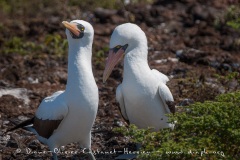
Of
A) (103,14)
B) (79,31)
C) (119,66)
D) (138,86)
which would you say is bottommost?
(119,66)

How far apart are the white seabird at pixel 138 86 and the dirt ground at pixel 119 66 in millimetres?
549

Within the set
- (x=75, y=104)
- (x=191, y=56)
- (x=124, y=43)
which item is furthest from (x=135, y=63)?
(x=191, y=56)

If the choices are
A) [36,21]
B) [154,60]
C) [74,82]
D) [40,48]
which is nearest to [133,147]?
[74,82]

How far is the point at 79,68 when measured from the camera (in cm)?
777

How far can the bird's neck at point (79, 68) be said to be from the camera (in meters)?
7.70

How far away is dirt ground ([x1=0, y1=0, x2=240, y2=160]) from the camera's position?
9.26 meters

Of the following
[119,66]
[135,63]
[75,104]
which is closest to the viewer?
[75,104]

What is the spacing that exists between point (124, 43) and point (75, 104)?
1273mm

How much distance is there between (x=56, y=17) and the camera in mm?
14594

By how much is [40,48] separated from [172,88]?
10.6ft

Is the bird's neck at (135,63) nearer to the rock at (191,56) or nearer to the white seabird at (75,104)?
the white seabird at (75,104)

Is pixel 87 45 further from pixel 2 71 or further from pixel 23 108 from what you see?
pixel 2 71

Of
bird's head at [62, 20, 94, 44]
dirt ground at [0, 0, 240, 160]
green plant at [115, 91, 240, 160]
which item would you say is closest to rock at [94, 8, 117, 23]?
dirt ground at [0, 0, 240, 160]

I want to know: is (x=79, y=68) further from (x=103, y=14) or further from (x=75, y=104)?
(x=103, y=14)
